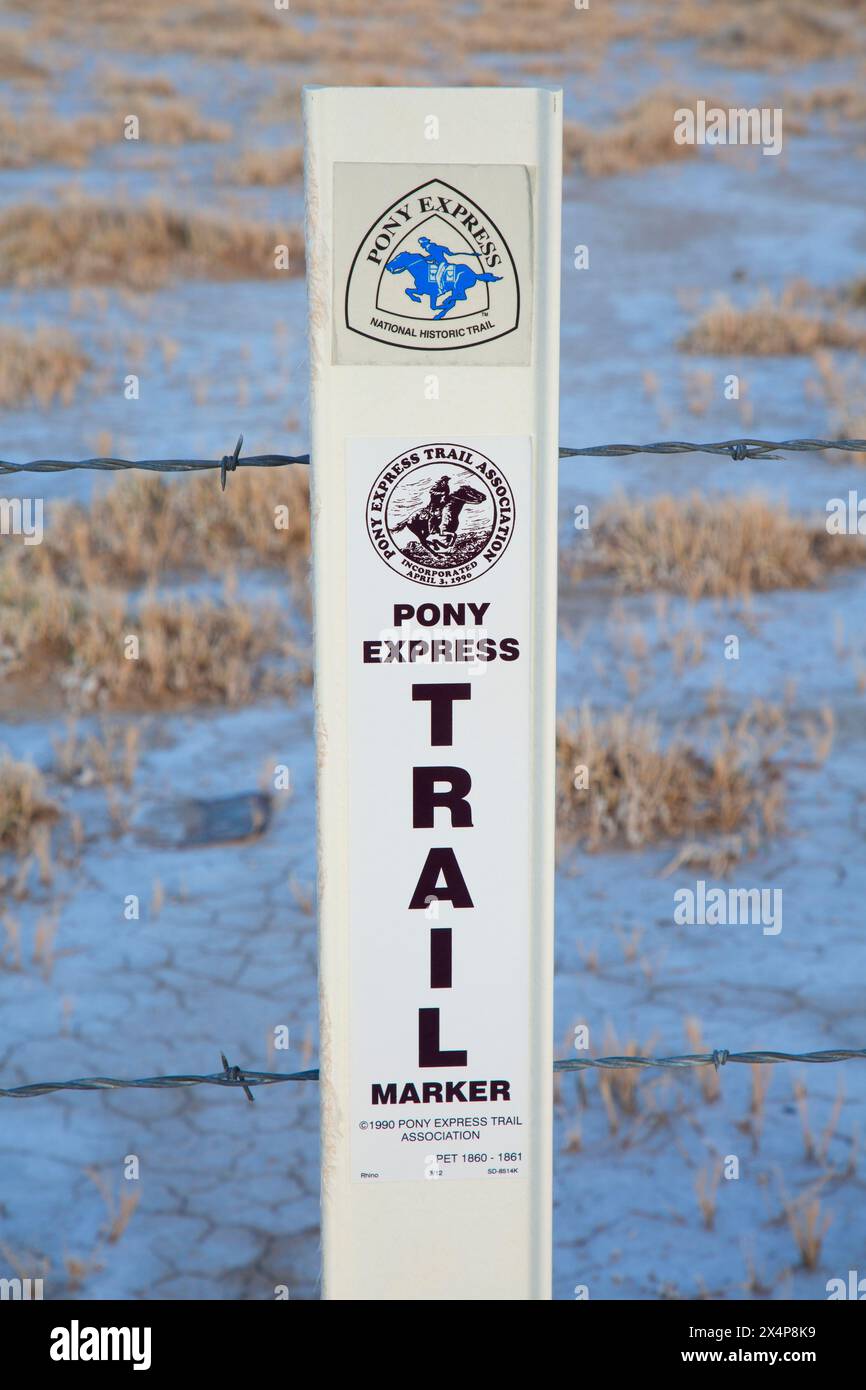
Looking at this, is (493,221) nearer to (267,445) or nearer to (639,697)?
(639,697)

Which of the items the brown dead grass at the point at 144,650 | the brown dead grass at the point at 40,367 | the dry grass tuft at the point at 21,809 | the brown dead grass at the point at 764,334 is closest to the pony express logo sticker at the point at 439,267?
the dry grass tuft at the point at 21,809

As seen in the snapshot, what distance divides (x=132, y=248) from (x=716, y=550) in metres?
7.54

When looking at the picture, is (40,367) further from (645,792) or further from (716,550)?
(645,792)

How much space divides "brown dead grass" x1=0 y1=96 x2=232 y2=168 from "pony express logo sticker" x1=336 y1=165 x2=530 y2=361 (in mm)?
15884

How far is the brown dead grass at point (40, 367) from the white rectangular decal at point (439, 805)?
320 inches

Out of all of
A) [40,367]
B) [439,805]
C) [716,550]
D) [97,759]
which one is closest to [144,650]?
[97,759]

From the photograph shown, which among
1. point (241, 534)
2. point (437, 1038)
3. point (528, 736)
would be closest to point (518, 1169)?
point (437, 1038)

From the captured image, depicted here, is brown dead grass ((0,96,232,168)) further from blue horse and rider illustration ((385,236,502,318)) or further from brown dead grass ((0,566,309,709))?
blue horse and rider illustration ((385,236,502,318))

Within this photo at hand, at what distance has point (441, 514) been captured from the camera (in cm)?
161

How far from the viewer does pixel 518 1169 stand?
1742 millimetres

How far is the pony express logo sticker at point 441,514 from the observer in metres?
1.59

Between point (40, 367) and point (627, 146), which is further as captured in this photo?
point (627, 146)

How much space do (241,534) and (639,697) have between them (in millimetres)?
2421

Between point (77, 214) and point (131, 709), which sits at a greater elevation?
point (77, 214)
